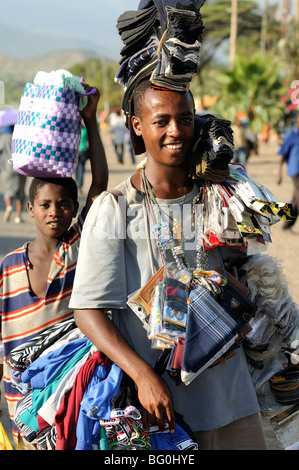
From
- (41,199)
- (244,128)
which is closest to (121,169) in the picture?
(244,128)

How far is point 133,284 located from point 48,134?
1.10 m

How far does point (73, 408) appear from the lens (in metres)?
2.37

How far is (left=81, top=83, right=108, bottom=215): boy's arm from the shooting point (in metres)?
3.26

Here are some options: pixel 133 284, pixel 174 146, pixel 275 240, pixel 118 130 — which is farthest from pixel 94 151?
pixel 118 130

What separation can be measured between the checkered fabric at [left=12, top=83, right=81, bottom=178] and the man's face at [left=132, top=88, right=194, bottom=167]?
83cm

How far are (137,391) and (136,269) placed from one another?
406 mm

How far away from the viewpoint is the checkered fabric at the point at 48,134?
3.19 meters

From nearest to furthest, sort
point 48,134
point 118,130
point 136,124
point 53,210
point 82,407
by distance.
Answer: point 82,407, point 136,124, point 48,134, point 53,210, point 118,130

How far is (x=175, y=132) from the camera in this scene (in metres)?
2.38

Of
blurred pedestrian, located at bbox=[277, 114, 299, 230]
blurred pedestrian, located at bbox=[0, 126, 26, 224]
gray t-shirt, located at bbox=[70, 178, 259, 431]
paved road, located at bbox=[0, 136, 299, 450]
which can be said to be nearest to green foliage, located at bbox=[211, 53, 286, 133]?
paved road, located at bbox=[0, 136, 299, 450]

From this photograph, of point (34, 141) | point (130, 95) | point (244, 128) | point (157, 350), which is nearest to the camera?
point (157, 350)

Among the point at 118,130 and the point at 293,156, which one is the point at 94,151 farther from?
the point at 118,130

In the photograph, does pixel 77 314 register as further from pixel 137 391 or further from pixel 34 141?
pixel 34 141

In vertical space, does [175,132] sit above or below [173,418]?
above
